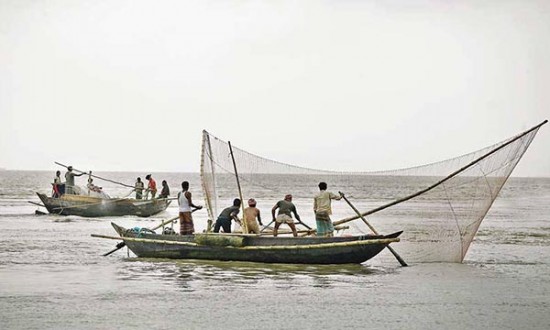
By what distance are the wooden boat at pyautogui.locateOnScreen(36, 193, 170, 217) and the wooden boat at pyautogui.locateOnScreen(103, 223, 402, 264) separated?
1583 centimetres

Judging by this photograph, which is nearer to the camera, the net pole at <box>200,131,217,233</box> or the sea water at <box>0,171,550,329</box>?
the sea water at <box>0,171,550,329</box>

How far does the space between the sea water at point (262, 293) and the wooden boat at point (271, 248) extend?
0.21 meters

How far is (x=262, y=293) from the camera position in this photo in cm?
1395

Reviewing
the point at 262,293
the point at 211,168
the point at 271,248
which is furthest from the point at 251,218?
the point at 262,293

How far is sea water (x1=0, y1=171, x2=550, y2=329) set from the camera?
1158 cm

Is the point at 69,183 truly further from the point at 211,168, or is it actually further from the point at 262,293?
the point at 262,293

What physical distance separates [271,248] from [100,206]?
60.8 feet

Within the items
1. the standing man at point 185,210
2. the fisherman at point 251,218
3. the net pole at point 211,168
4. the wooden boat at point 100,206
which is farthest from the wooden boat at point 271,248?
the wooden boat at point 100,206

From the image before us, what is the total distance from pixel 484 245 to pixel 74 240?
41.9 ft

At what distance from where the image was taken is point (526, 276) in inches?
669

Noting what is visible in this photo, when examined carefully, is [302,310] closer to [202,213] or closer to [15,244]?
[15,244]

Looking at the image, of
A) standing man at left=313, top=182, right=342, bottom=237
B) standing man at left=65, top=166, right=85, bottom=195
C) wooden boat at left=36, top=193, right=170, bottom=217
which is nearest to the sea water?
standing man at left=313, top=182, right=342, bottom=237

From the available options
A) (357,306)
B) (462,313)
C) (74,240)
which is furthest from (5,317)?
(74,240)

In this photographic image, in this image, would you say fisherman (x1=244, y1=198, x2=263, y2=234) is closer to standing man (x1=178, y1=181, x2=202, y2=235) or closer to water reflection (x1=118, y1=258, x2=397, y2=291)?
water reflection (x1=118, y1=258, x2=397, y2=291)
